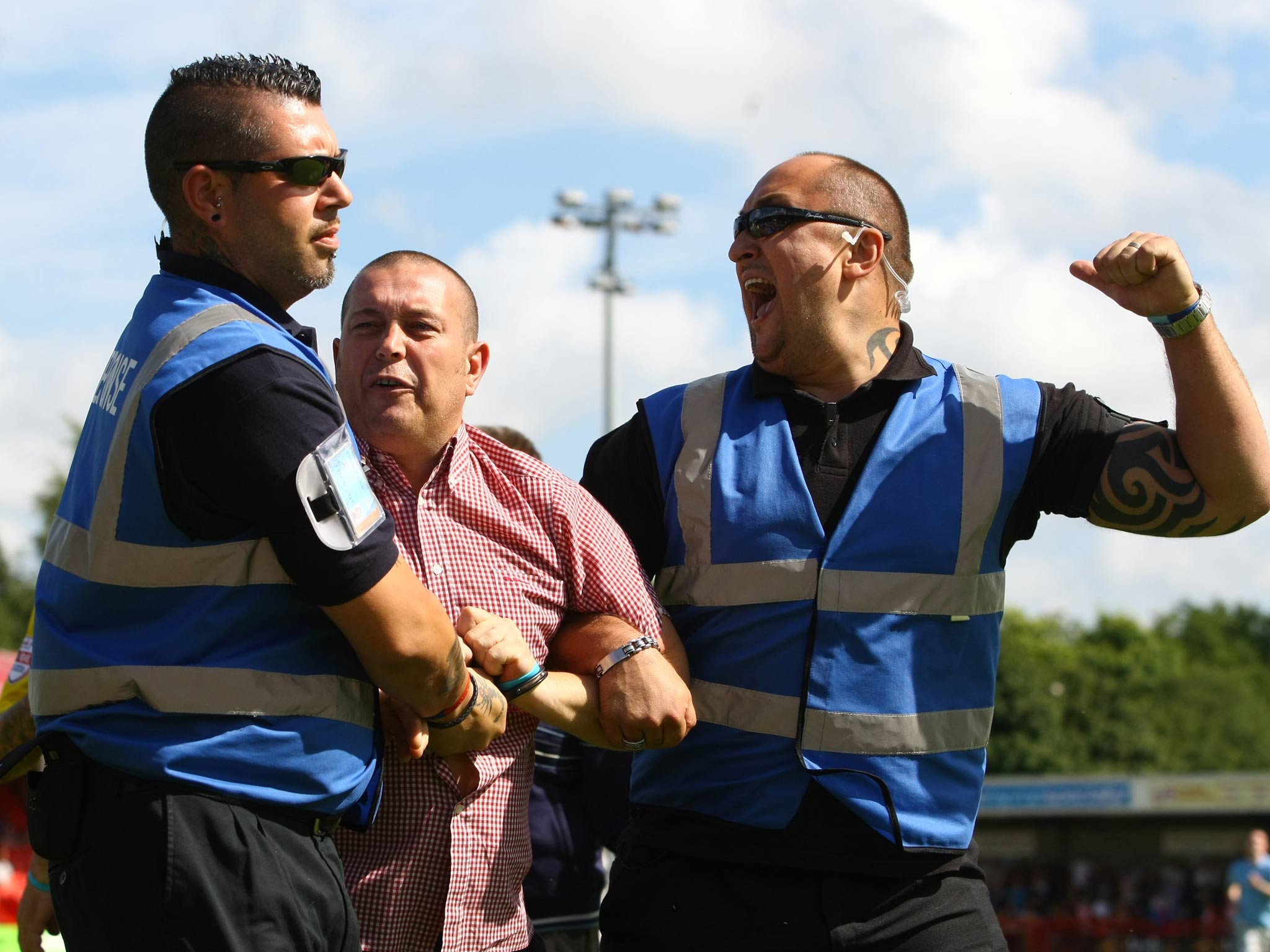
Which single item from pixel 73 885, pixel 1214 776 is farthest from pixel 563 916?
pixel 1214 776

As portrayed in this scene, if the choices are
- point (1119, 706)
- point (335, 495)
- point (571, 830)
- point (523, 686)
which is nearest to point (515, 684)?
point (523, 686)

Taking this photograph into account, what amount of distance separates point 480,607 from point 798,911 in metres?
1.07

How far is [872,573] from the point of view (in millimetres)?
3602

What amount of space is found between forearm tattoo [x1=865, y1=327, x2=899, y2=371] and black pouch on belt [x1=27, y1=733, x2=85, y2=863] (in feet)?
7.55

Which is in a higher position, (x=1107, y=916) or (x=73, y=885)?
(x=73, y=885)

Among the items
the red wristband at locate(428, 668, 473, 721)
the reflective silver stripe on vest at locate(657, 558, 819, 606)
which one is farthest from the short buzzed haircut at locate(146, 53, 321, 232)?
the reflective silver stripe on vest at locate(657, 558, 819, 606)

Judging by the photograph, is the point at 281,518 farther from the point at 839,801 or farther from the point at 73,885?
the point at 839,801

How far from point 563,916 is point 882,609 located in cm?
192

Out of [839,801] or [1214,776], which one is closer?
[839,801]

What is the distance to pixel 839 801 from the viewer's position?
11.4 feet

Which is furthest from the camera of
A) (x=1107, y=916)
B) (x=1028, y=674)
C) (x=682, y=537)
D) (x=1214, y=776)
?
(x=1028, y=674)

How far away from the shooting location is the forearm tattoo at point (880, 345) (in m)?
4.00

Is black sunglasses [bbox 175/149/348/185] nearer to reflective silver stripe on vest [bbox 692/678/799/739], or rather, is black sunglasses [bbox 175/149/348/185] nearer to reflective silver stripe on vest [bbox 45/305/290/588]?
reflective silver stripe on vest [bbox 45/305/290/588]

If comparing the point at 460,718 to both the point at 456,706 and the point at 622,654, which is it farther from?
the point at 622,654
